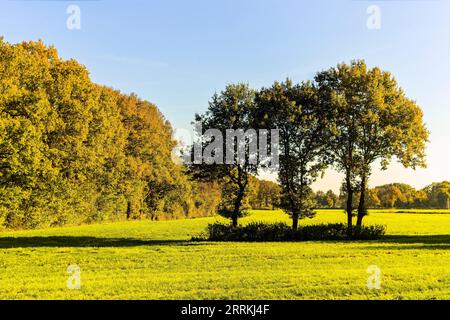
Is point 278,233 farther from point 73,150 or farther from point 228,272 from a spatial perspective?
point 73,150

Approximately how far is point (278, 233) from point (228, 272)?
2069 cm

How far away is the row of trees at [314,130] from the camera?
4378cm

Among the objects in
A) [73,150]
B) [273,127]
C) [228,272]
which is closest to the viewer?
[228,272]

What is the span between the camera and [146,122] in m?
86.6

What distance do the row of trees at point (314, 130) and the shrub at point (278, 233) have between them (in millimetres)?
1371

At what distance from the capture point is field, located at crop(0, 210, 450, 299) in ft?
53.8

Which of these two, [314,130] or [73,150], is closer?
[314,130]

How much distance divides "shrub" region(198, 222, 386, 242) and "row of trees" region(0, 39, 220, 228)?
22.2 meters

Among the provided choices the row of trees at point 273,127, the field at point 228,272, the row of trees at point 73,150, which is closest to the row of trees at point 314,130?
the row of trees at point 273,127

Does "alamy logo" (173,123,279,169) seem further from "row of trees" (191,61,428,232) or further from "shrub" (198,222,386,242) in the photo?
"shrub" (198,222,386,242)

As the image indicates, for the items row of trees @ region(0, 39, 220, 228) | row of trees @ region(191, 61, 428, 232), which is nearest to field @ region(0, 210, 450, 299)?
row of trees @ region(191, 61, 428, 232)

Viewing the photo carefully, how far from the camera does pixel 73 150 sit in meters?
59.8

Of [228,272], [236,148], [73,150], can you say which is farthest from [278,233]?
[73,150]
